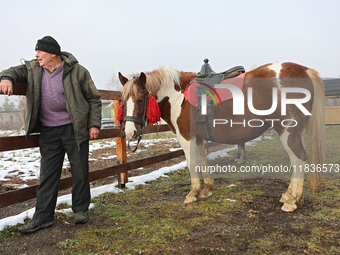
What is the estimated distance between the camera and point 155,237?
2.29 meters

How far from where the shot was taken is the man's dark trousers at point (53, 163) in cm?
256

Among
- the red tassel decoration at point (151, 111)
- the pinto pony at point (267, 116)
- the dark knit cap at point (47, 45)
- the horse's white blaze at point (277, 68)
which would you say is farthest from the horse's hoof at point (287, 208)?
the dark knit cap at point (47, 45)

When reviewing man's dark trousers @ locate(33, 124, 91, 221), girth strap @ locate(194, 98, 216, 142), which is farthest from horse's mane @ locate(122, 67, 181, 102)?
man's dark trousers @ locate(33, 124, 91, 221)

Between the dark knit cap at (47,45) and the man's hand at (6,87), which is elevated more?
the dark knit cap at (47,45)

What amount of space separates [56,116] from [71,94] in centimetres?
31

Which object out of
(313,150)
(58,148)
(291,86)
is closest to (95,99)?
(58,148)

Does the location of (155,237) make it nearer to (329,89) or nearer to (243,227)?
(243,227)

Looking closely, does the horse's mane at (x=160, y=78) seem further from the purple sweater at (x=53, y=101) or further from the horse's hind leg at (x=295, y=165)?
the horse's hind leg at (x=295, y=165)

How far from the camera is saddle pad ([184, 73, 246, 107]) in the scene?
3.16m

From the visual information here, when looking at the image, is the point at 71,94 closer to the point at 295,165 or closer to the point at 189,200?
the point at 189,200

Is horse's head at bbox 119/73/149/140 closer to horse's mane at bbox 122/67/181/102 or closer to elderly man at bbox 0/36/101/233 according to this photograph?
horse's mane at bbox 122/67/181/102

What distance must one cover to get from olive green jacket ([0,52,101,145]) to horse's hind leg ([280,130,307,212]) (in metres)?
2.34

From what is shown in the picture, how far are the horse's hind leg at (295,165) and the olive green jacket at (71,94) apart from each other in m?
2.34

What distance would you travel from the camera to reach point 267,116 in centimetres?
303
